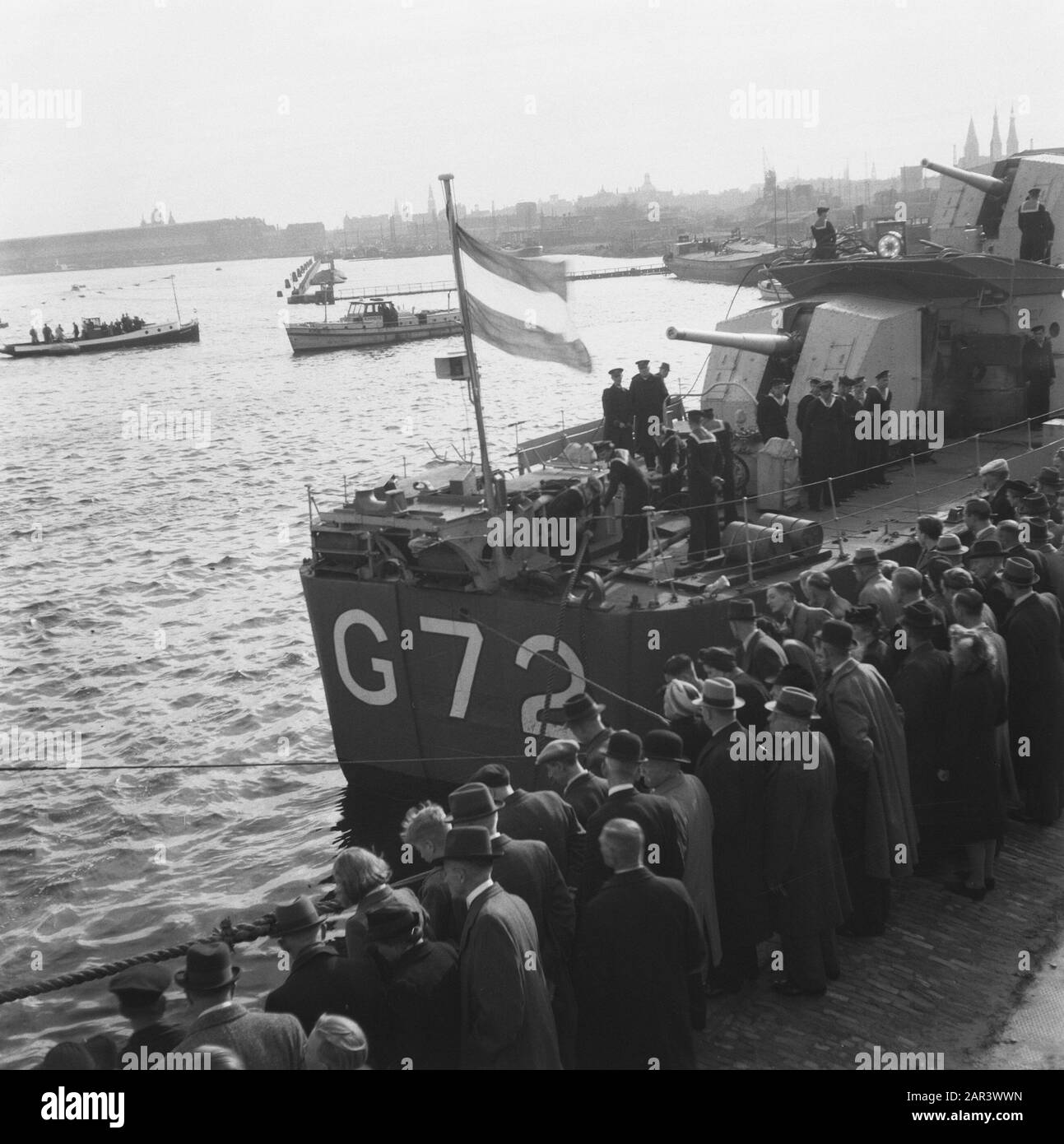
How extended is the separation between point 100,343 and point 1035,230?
2935 inches

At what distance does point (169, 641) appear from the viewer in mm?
23281

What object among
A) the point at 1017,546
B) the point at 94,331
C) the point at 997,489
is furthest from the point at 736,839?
the point at 94,331

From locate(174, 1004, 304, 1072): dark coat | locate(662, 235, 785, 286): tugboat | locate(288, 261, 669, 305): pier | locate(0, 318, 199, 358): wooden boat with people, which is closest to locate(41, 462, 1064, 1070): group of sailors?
locate(174, 1004, 304, 1072): dark coat

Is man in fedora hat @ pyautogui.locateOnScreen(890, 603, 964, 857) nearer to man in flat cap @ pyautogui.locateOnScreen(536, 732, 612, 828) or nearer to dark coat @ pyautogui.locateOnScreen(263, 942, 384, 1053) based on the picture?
man in flat cap @ pyautogui.locateOnScreen(536, 732, 612, 828)

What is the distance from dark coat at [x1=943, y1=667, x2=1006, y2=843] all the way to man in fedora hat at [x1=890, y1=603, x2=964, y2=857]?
0.19 feet

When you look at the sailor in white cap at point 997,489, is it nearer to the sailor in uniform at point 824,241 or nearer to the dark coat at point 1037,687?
the dark coat at point 1037,687

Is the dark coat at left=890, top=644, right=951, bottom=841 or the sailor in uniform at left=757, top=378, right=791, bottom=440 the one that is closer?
the dark coat at left=890, top=644, right=951, bottom=841

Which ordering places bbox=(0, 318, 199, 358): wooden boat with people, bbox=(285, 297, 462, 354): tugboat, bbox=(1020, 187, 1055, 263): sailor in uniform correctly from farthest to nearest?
bbox=(0, 318, 199, 358): wooden boat with people < bbox=(285, 297, 462, 354): tugboat < bbox=(1020, 187, 1055, 263): sailor in uniform

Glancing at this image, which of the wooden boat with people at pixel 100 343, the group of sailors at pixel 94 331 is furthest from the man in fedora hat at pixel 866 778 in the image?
the group of sailors at pixel 94 331

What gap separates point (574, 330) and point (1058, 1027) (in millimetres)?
6592

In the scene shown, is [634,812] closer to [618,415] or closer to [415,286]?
[618,415]

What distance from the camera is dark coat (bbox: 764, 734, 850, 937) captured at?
270 inches

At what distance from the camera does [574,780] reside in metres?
6.77
